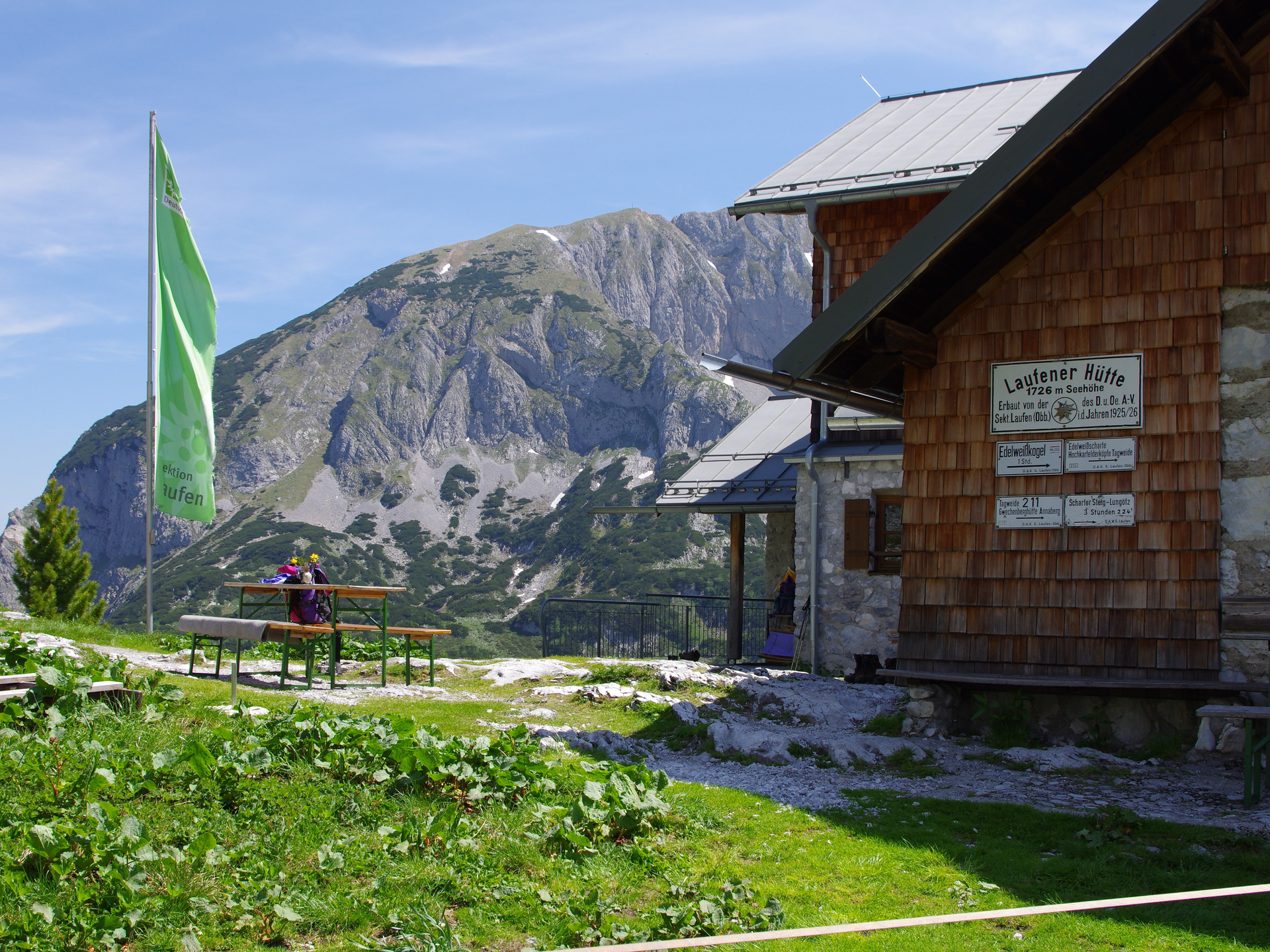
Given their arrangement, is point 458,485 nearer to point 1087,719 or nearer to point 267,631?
point 267,631

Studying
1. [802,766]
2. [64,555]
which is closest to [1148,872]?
[802,766]

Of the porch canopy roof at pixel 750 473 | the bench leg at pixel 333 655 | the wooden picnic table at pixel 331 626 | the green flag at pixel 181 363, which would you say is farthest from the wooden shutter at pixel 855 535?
the green flag at pixel 181 363

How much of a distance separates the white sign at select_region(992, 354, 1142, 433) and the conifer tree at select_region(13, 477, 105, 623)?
20292 millimetres

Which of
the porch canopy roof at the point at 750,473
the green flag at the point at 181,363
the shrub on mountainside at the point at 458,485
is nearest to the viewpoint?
the green flag at the point at 181,363

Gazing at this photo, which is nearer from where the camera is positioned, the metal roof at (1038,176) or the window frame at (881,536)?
the metal roof at (1038,176)

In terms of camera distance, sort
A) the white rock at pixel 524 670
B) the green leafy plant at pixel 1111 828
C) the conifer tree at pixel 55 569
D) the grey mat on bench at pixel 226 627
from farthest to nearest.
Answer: the conifer tree at pixel 55 569
the white rock at pixel 524 670
the grey mat on bench at pixel 226 627
the green leafy plant at pixel 1111 828

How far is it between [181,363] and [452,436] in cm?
15773

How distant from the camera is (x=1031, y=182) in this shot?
28.5 ft

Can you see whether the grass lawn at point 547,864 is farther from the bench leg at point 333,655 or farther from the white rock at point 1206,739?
the bench leg at point 333,655

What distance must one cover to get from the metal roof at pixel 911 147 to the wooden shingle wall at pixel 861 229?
1.72 feet

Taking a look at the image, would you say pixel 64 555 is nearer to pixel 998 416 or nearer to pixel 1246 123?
pixel 998 416

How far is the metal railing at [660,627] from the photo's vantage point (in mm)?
18906

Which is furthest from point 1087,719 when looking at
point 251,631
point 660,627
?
point 660,627

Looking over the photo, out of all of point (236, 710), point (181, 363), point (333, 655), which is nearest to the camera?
point (236, 710)
